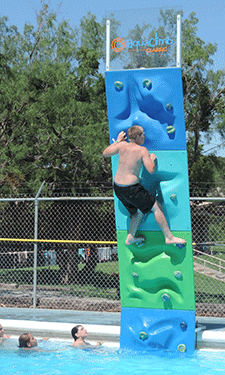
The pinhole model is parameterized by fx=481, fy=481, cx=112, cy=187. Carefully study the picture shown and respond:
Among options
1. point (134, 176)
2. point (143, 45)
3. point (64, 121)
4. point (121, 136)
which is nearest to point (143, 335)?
point (134, 176)

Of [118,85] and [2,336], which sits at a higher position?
[118,85]

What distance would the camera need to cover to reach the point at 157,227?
660 centimetres

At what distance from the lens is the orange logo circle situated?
650 cm

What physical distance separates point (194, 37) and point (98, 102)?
12.5ft

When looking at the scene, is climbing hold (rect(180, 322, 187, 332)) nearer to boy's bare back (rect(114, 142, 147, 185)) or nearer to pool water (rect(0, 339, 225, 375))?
pool water (rect(0, 339, 225, 375))

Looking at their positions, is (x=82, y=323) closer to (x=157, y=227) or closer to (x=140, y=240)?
(x=140, y=240)

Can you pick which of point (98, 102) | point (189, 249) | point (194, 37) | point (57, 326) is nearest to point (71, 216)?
point (98, 102)

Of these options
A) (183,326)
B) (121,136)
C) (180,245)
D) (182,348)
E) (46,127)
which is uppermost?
(46,127)

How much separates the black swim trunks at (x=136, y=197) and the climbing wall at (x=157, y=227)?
10.5 inches

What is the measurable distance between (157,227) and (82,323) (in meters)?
2.31

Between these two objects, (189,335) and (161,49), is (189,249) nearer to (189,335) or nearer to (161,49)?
(189,335)

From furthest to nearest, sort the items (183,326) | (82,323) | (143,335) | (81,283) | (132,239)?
(81,283) < (82,323) < (143,335) < (183,326) < (132,239)

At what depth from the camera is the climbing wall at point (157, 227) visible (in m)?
6.31

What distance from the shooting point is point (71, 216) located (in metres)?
17.7
